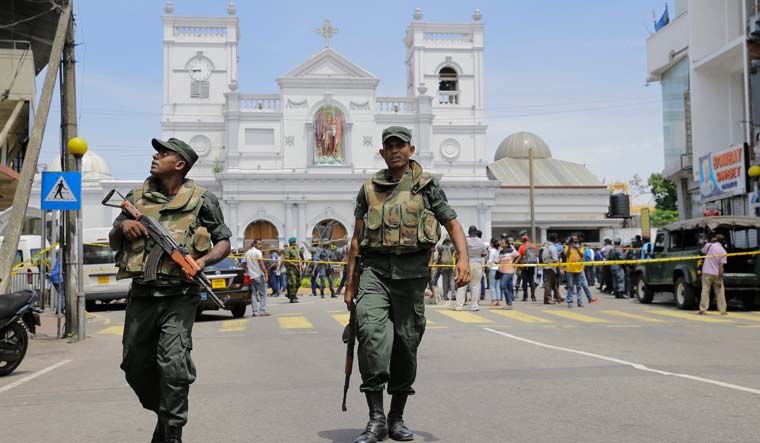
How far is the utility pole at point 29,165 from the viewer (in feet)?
42.3

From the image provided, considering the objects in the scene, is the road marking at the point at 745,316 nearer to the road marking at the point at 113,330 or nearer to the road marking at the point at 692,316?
the road marking at the point at 692,316

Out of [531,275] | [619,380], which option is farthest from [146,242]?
[531,275]

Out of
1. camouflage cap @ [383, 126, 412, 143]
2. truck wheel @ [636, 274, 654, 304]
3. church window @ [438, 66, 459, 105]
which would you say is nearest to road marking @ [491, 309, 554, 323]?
truck wheel @ [636, 274, 654, 304]

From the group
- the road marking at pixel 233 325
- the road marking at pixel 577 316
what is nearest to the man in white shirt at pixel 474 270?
the road marking at pixel 577 316

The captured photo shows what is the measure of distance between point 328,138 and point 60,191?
1783 inches

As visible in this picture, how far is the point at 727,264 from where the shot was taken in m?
18.4

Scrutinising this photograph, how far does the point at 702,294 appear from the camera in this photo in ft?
56.6

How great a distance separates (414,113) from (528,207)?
12.1 meters

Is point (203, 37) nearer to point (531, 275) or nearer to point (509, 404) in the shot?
point (531, 275)

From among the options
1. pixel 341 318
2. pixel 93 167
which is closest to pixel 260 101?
pixel 93 167

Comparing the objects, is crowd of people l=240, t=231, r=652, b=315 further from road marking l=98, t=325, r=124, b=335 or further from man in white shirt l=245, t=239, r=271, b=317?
road marking l=98, t=325, r=124, b=335

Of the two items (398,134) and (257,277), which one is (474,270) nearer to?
(257,277)

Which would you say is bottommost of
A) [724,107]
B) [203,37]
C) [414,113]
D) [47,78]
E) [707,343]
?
[707,343]

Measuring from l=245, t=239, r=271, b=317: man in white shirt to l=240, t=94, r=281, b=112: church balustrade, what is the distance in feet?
136
